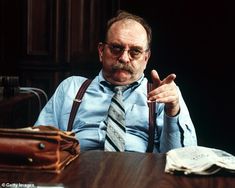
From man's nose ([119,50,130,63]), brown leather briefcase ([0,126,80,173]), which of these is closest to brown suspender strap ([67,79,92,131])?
man's nose ([119,50,130,63])

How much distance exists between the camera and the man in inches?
76.0

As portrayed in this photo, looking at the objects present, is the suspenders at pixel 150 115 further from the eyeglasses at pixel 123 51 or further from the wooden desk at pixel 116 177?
the wooden desk at pixel 116 177

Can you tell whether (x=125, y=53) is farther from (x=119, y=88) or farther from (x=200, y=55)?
(x=200, y=55)

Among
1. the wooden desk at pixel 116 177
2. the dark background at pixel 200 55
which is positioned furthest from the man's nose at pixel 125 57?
the dark background at pixel 200 55

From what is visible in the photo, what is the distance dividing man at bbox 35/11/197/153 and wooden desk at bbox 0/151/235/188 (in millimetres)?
567

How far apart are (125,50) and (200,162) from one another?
0.89 metres

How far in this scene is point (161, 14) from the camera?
406 centimetres

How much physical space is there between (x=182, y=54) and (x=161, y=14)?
1.31 ft

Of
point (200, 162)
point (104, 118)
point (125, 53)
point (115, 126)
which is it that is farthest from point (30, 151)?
point (125, 53)

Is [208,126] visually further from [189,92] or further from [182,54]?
[182,54]

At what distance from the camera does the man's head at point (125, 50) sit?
2041 millimetres

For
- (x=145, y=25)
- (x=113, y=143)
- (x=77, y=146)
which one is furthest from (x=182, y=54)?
(x=77, y=146)

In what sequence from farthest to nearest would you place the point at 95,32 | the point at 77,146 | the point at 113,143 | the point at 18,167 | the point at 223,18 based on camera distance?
1. the point at 223,18
2. the point at 95,32
3. the point at 113,143
4. the point at 77,146
5. the point at 18,167

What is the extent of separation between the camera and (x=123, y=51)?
6.72 ft
